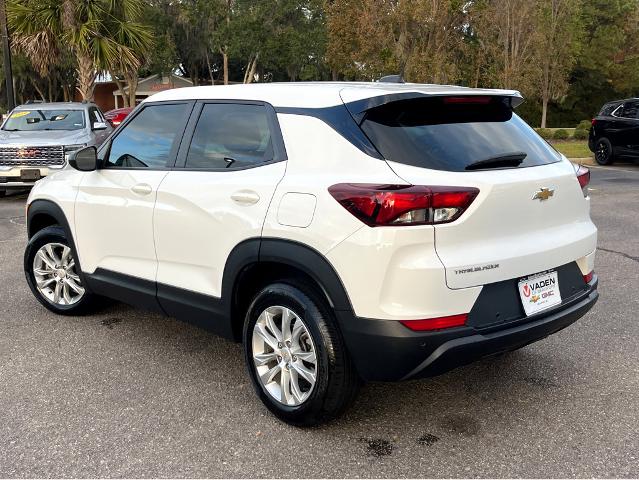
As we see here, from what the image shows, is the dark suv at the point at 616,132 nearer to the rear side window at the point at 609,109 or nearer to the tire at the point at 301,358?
the rear side window at the point at 609,109

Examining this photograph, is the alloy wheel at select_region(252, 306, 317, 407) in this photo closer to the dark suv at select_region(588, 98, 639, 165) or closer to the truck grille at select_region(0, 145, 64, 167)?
the truck grille at select_region(0, 145, 64, 167)

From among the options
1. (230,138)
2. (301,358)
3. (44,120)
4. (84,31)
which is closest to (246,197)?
(230,138)

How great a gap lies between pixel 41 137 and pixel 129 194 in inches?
314

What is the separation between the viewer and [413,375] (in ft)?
9.37

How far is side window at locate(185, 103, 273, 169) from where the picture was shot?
11.0 ft

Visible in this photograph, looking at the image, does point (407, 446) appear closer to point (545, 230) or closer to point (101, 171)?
point (545, 230)

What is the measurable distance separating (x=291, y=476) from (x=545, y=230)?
5.53 ft

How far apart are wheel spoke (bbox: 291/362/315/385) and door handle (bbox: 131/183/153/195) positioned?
1.43 m

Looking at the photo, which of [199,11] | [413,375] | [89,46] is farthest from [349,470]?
[199,11]

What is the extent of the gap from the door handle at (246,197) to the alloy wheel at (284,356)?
21.6 inches

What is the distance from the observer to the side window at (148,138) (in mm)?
3883

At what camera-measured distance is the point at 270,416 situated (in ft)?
11.0

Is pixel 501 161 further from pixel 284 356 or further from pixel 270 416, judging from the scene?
pixel 270 416

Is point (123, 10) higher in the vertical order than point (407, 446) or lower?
higher
